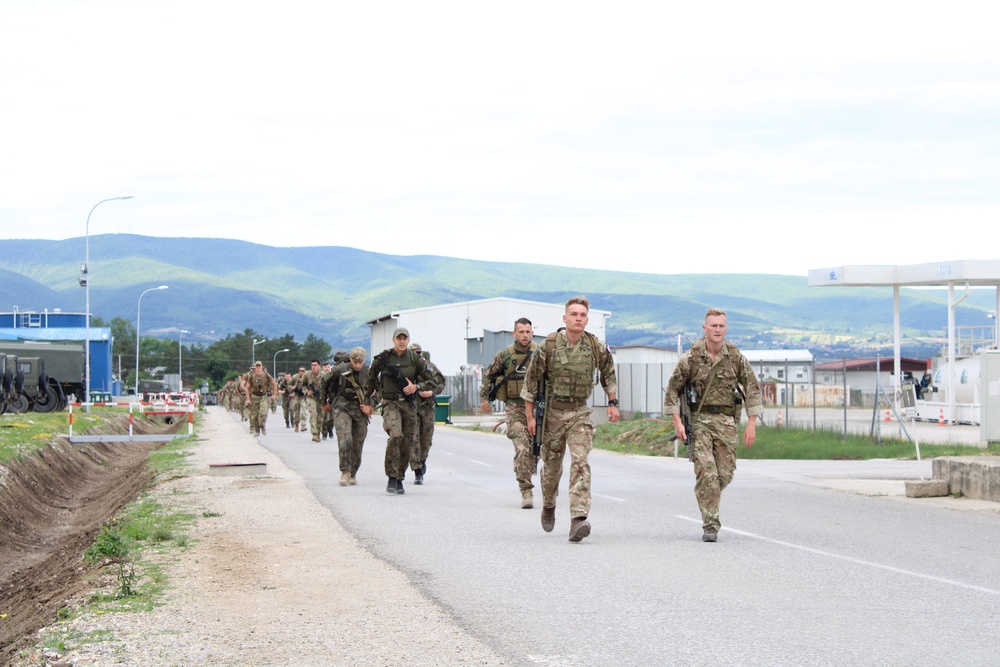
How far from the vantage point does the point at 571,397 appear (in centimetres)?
1180

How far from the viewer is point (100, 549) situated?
39.2 feet

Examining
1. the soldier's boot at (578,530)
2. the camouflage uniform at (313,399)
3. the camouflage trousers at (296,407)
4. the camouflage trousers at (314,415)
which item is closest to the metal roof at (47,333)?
the camouflage trousers at (296,407)

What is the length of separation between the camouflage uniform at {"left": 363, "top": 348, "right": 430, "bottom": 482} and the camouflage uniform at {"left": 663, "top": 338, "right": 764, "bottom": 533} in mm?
5648

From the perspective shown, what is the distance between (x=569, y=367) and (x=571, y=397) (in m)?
0.27

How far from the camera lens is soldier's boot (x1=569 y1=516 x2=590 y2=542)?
11445 millimetres

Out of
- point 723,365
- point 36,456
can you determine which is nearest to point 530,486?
point 723,365

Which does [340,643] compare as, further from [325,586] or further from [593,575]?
[593,575]

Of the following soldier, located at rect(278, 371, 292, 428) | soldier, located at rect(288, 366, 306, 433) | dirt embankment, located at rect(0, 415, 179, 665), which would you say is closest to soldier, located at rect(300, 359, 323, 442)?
soldier, located at rect(288, 366, 306, 433)

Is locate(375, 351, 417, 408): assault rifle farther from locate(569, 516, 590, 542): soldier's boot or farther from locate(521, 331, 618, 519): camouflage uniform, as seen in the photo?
locate(569, 516, 590, 542): soldier's boot

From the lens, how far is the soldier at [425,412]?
17047 mm

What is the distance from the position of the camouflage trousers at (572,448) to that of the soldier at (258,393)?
2413 cm

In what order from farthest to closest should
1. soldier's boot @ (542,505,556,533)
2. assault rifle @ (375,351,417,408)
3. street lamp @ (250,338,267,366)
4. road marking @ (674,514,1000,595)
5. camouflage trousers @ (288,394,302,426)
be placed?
street lamp @ (250,338,267,366) → camouflage trousers @ (288,394,302,426) → assault rifle @ (375,351,417,408) → soldier's boot @ (542,505,556,533) → road marking @ (674,514,1000,595)

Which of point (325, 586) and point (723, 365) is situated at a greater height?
point (723, 365)

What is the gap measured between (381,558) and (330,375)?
8.67 meters
